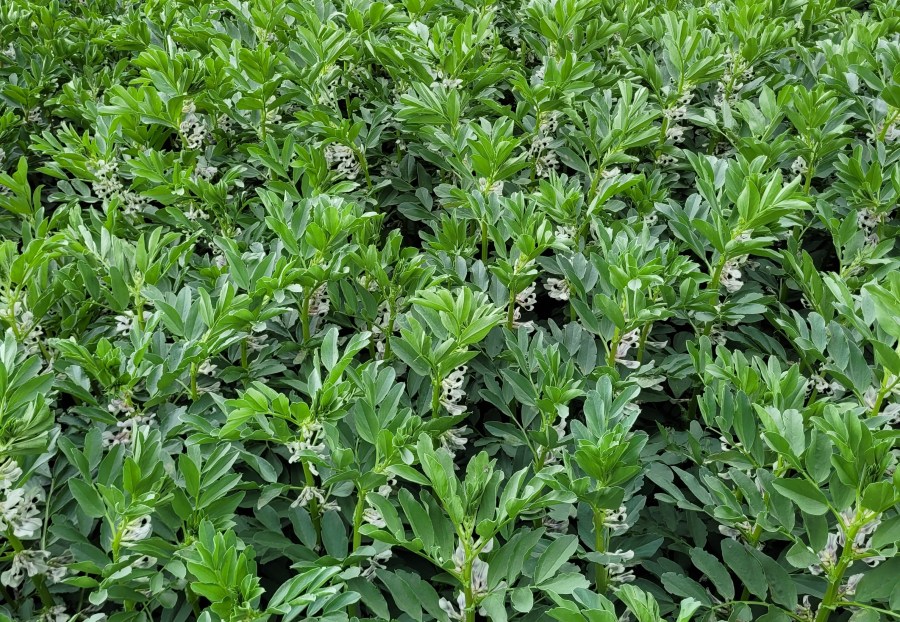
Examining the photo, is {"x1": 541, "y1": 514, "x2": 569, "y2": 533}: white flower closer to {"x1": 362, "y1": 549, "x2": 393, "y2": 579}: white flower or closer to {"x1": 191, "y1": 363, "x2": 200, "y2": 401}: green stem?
{"x1": 362, "y1": 549, "x2": 393, "y2": 579}: white flower

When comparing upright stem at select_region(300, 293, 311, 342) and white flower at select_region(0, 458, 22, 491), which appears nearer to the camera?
white flower at select_region(0, 458, 22, 491)

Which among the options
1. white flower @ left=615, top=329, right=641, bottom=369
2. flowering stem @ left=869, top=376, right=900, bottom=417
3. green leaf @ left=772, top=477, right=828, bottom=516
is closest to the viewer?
green leaf @ left=772, top=477, right=828, bottom=516

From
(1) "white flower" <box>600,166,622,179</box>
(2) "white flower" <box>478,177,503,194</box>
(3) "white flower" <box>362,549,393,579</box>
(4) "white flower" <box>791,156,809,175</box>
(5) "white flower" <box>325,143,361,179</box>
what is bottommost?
(3) "white flower" <box>362,549,393,579</box>

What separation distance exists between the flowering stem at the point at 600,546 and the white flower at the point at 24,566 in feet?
2.67

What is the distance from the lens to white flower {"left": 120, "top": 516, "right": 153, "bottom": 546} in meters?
1.08

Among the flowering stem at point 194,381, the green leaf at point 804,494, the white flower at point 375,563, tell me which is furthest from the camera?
the flowering stem at point 194,381

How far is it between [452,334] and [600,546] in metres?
0.40

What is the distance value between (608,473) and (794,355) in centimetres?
77

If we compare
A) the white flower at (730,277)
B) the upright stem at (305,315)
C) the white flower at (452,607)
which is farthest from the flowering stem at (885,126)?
the white flower at (452,607)

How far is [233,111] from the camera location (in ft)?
6.39

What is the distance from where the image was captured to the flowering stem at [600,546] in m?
1.16

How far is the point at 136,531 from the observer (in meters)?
1.09

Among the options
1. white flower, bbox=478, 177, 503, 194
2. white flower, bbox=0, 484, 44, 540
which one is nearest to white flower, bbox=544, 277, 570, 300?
white flower, bbox=478, 177, 503, 194

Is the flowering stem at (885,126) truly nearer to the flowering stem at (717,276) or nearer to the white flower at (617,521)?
the flowering stem at (717,276)
